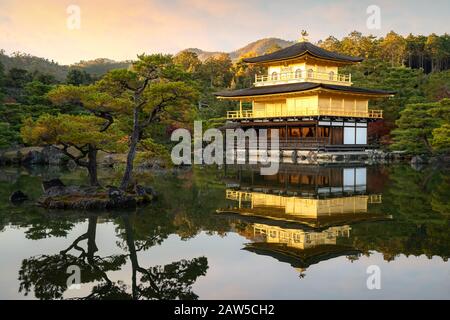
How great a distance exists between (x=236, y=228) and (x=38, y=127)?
7.46 m

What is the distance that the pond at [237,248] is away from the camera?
23.9ft

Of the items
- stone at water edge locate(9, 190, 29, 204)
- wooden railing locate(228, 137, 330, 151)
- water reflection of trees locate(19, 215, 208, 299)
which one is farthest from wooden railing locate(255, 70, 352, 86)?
water reflection of trees locate(19, 215, 208, 299)

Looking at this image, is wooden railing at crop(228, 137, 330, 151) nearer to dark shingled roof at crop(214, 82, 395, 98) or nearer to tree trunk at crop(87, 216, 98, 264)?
dark shingled roof at crop(214, 82, 395, 98)

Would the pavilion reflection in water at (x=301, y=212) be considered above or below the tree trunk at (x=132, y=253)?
above

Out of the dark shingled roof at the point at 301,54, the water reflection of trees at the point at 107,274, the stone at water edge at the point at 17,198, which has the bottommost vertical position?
the water reflection of trees at the point at 107,274

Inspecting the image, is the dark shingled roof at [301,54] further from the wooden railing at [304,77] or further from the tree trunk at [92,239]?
the tree trunk at [92,239]

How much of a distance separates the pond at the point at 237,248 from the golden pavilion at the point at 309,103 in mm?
19714

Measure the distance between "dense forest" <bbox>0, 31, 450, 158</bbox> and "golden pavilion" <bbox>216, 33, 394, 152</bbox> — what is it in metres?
3.16

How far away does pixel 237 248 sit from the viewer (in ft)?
32.6

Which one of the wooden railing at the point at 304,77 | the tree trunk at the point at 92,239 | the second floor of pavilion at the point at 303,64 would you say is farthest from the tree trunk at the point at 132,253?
the wooden railing at the point at 304,77

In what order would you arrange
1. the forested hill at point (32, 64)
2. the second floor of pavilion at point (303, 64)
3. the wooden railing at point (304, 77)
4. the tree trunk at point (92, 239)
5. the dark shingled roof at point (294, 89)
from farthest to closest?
the forested hill at point (32, 64)
the wooden railing at point (304, 77)
the second floor of pavilion at point (303, 64)
the dark shingled roof at point (294, 89)
the tree trunk at point (92, 239)
